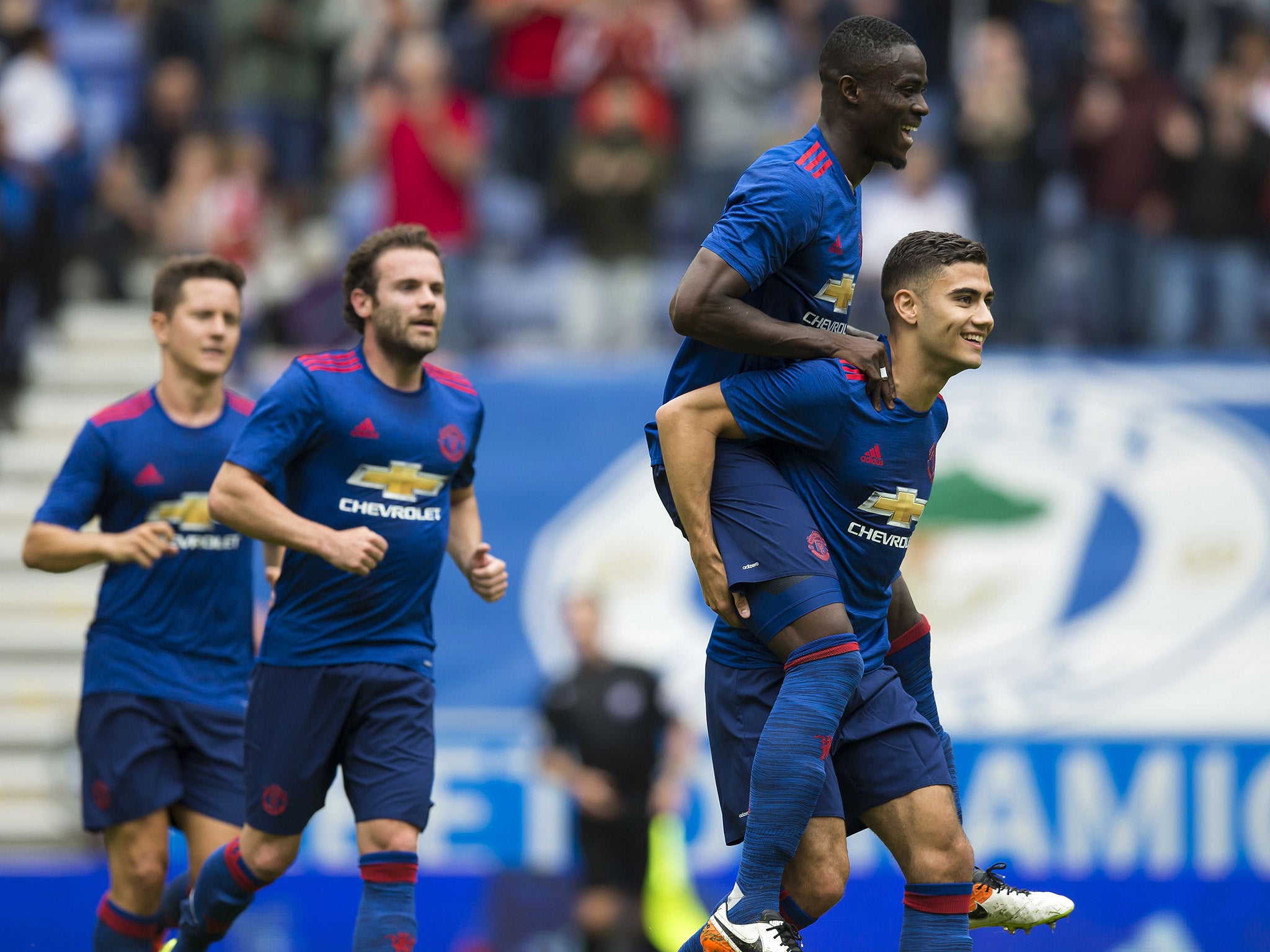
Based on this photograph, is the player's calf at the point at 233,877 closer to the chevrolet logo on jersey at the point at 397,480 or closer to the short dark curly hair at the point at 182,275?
the chevrolet logo on jersey at the point at 397,480

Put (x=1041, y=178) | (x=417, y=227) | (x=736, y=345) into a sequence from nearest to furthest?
(x=736, y=345)
(x=417, y=227)
(x=1041, y=178)

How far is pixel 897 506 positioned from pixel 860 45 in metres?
1.46

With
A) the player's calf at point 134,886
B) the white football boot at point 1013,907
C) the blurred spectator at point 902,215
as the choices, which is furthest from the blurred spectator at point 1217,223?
the player's calf at point 134,886

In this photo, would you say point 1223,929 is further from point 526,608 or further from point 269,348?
point 269,348

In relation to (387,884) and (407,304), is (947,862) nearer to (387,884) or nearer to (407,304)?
(387,884)

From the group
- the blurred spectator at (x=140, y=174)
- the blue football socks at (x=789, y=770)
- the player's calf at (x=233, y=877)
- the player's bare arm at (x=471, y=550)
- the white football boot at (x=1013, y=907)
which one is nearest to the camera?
the blue football socks at (x=789, y=770)

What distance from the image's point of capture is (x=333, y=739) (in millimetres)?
6043

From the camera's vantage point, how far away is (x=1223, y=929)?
35.9 ft

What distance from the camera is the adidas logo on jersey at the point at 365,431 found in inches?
238

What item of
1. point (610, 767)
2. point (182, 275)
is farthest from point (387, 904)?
point (610, 767)

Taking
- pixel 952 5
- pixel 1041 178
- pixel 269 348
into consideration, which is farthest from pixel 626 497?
pixel 952 5

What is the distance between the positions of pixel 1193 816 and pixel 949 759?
21.2ft

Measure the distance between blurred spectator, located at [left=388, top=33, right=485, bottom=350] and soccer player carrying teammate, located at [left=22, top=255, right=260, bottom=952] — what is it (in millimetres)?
6155

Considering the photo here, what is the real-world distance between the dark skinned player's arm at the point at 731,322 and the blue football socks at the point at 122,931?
3.31 m
